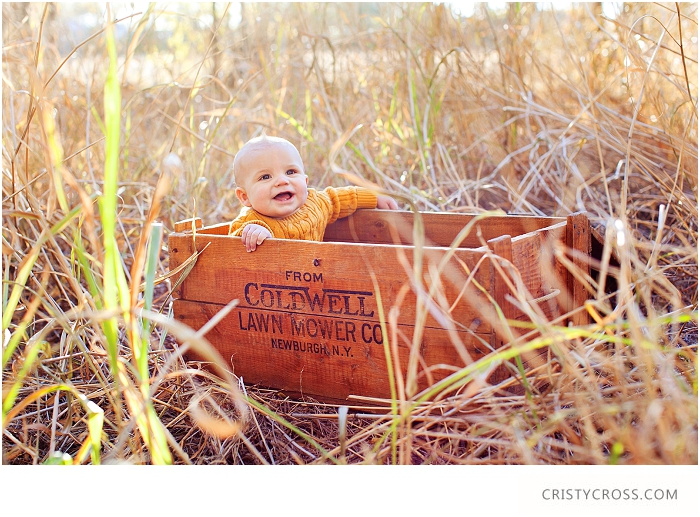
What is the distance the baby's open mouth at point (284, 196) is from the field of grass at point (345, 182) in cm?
33

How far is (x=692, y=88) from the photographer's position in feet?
8.43

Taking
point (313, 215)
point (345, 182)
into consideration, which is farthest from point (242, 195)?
point (345, 182)

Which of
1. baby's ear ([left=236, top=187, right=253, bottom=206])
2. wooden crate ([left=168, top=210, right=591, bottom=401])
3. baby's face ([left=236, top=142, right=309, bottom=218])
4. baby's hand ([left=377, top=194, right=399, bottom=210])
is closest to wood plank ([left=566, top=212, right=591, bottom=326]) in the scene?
wooden crate ([left=168, top=210, right=591, bottom=401])

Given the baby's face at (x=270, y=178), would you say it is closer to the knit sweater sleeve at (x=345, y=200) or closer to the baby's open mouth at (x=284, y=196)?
the baby's open mouth at (x=284, y=196)

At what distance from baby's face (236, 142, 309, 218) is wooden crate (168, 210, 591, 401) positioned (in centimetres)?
16

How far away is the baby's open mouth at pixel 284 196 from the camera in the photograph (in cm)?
183

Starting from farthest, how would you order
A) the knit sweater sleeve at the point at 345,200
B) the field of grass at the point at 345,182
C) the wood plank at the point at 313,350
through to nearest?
the knit sweater sleeve at the point at 345,200 → the wood plank at the point at 313,350 → the field of grass at the point at 345,182

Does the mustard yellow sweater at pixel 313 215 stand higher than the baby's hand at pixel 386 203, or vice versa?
the baby's hand at pixel 386 203

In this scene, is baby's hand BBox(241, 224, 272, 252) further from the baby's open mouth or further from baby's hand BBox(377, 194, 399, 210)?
baby's hand BBox(377, 194, 399, 210)

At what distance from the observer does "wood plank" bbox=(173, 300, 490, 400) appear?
1.47 meters

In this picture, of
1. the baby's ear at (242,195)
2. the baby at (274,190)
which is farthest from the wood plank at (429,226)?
the baby's ear at (242,195)

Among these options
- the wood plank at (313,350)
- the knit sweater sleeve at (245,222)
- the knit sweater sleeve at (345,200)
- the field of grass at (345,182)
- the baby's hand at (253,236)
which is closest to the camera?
the field of grass at (345,182)

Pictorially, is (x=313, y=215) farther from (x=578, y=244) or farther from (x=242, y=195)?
(x=578, y=244)
